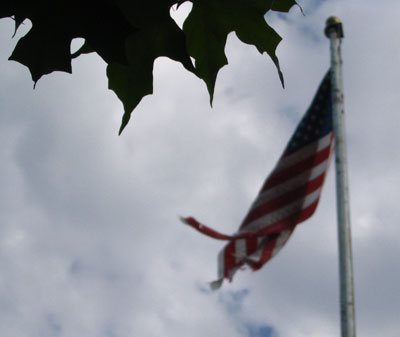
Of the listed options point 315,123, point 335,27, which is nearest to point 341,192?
point 315,123

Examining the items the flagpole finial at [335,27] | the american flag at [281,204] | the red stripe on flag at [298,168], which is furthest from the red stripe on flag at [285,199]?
the flagpole finial at [335,27]

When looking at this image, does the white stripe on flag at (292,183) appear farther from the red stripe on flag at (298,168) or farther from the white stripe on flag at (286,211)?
the white stripe on flag at (286,211)

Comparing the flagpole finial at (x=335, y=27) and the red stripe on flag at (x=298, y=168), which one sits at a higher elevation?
the flagpole finial at (x=335, y=27)

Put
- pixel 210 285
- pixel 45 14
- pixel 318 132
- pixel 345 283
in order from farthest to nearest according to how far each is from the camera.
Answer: pixel 318 132 → pixel 210 285 → pixel 345 283 → pixel 45 14

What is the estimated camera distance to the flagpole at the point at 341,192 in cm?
593

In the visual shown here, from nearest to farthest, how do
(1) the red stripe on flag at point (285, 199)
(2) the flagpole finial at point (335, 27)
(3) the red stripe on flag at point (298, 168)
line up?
(1) the red stripe on flag at point (285, 199), (3) the red stripe on flag at point (298, 168), (2) the flagpole finial at point (335, 27)

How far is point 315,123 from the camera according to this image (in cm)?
792

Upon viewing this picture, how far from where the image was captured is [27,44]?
2.93 feet

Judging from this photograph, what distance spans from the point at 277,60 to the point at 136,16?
21 cm

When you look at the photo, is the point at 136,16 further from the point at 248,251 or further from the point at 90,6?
the point at 248,251

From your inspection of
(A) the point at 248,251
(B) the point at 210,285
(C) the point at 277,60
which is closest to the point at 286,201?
(A) the point at 248,251

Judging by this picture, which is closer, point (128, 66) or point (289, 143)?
point (128, 66)

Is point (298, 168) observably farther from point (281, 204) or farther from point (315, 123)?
point (315, 123)

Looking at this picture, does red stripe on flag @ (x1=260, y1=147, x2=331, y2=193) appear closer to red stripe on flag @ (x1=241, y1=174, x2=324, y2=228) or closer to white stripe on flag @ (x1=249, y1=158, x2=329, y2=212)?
white stripe on flag @ (x1=249, y1=158, x2=329, y2=212)
